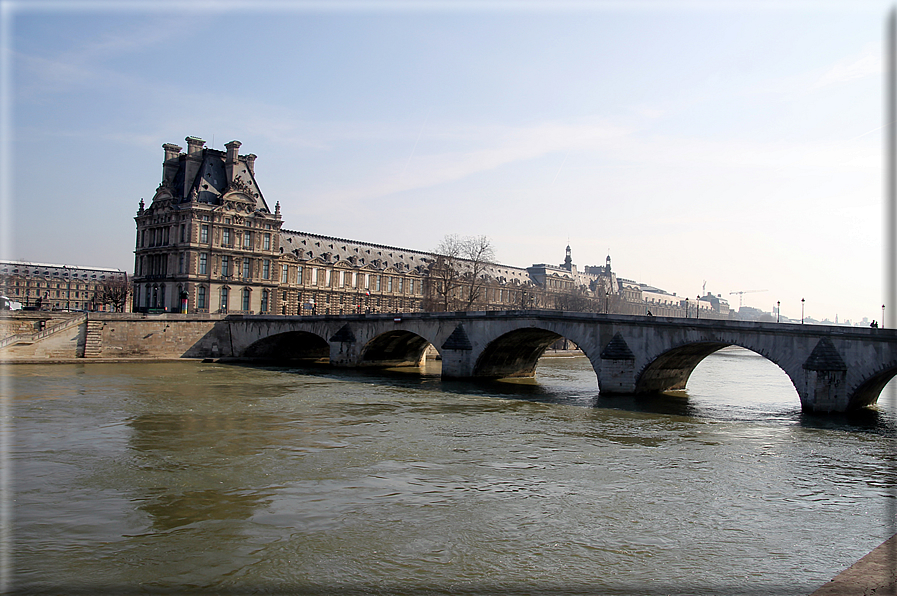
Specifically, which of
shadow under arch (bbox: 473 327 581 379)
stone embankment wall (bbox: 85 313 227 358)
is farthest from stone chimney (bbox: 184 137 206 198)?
shadow under arch (bbox: 473 327 581 379)

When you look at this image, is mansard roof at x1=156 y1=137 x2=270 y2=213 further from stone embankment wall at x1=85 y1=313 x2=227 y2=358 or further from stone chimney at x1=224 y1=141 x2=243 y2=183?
stone embankment wall at x1=85 y1=313 x2=227 y2=358

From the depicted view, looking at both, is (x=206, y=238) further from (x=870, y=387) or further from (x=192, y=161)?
(x=870, y=387)

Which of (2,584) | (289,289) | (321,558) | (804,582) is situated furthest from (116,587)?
(289,289)

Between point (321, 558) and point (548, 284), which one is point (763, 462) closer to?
point (321, 558)

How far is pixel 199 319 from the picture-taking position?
61.4 meters

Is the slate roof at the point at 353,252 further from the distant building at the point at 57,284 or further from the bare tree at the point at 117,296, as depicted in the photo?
the distant building at the point at 57,284

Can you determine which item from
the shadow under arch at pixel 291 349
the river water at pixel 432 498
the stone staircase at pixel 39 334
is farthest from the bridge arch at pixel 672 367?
the stone staircase at pixel 39 334

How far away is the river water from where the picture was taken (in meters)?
12.6

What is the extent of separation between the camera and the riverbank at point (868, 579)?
10.1 meters

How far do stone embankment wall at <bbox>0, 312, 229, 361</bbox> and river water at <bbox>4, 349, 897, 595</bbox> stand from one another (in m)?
20.5

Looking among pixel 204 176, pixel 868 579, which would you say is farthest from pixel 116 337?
pixel 868 579

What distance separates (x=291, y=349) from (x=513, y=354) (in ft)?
80.6

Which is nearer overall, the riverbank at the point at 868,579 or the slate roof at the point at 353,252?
the riverbank at the point at 868,579

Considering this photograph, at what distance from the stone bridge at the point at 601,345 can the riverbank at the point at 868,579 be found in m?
13.8
